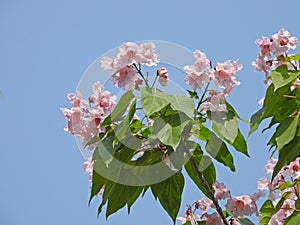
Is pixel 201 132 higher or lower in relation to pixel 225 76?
lower

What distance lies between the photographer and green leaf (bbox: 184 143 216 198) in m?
1.28

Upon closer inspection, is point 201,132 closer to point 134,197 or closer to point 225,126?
point 225,126

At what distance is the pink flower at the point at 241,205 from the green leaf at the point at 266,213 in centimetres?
3

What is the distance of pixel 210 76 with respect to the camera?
127cm

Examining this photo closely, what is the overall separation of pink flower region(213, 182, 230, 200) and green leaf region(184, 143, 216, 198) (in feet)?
0.30

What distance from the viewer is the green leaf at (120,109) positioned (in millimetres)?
1170

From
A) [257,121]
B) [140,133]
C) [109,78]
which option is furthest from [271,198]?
[109,78]

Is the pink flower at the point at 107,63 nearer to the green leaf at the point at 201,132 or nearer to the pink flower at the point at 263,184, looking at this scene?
the green leaf at the point at 201,132


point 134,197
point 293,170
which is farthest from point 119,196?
point 293,170

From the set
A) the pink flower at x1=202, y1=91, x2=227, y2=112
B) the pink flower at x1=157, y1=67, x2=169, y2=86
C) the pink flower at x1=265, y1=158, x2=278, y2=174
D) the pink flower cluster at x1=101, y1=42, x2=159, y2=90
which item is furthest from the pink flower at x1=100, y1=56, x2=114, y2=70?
A: the pink flower at x1=265, y1=158, x2=278, y2=174

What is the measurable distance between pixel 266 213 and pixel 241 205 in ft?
0.23

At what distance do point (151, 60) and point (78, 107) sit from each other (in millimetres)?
227

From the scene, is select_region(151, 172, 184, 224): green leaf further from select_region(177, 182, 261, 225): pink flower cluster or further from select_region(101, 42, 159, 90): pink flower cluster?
select_region(101, 42, 159, 90): pink flower cluster

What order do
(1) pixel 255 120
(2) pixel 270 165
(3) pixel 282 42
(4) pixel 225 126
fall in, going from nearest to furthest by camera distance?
(4) pixel 225 126 < (1) pixel 255 120 < (3) pixel 282 42 < (2) pixel 270 165
